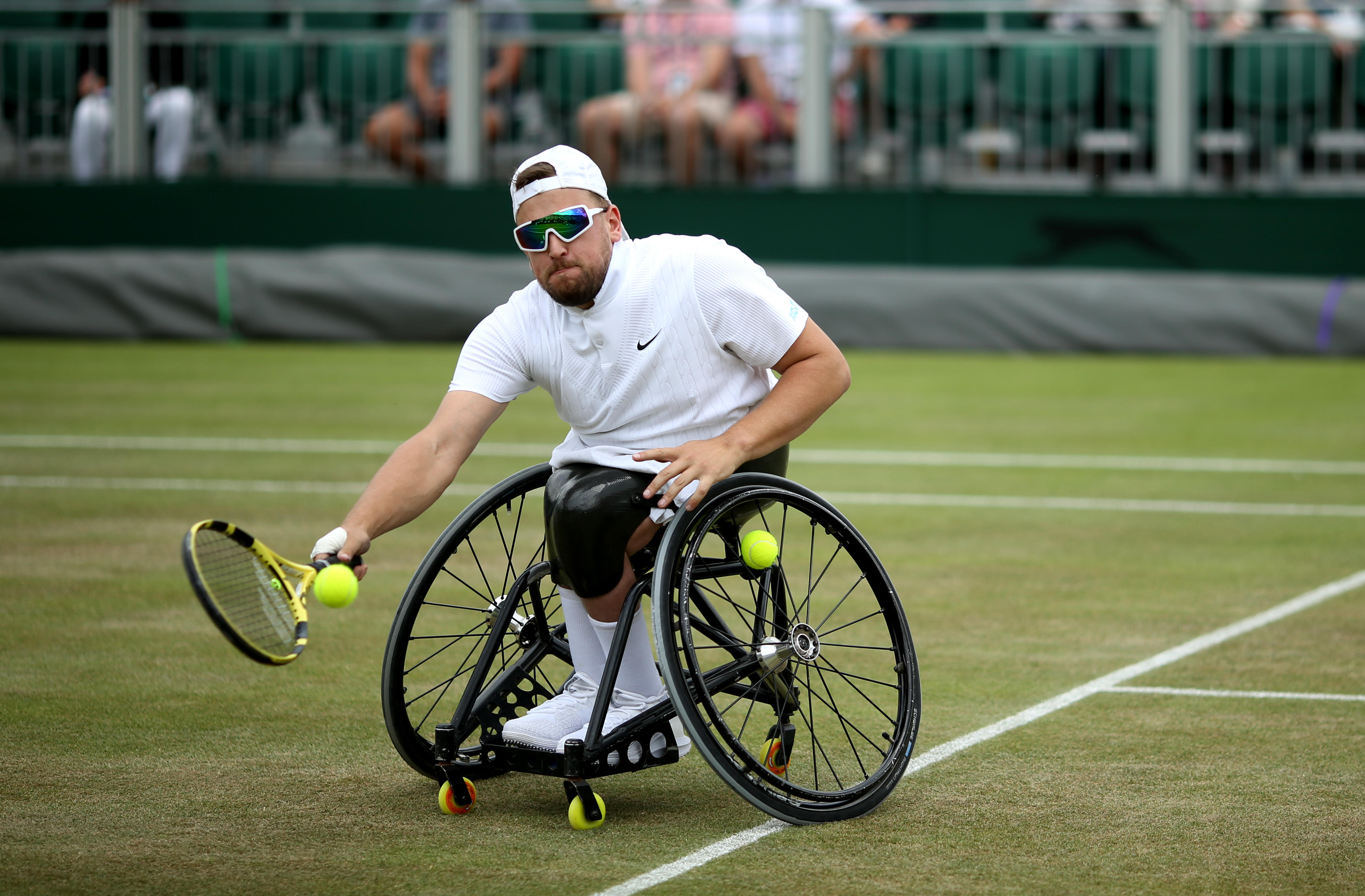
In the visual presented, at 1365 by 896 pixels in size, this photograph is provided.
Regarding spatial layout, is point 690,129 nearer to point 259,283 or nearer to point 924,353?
point 924,353

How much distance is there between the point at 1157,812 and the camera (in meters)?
4.66

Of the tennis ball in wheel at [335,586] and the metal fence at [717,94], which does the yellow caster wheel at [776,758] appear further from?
the metal fence at [717,94]

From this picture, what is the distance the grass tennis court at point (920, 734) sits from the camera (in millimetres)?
4246

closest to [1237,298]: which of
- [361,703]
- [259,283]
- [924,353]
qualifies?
[924,353]

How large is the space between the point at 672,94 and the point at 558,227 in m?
13.6

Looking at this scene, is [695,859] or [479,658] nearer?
[695,859]

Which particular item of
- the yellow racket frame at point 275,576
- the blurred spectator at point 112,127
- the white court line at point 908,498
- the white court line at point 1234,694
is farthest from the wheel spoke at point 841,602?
the blurred spectator at point 112,127

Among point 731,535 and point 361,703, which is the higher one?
point 731,535

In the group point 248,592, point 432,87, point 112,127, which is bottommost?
point 248,592

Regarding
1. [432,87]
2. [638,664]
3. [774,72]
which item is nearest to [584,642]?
[638,664]

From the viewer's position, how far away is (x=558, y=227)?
4.62 metres

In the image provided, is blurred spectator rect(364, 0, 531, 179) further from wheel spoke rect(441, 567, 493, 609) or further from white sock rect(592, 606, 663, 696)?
white sock rect(592, 606, 663, 696)

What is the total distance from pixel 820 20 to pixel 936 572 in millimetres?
Answer: 10631

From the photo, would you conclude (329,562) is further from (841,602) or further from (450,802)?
(841,602)
